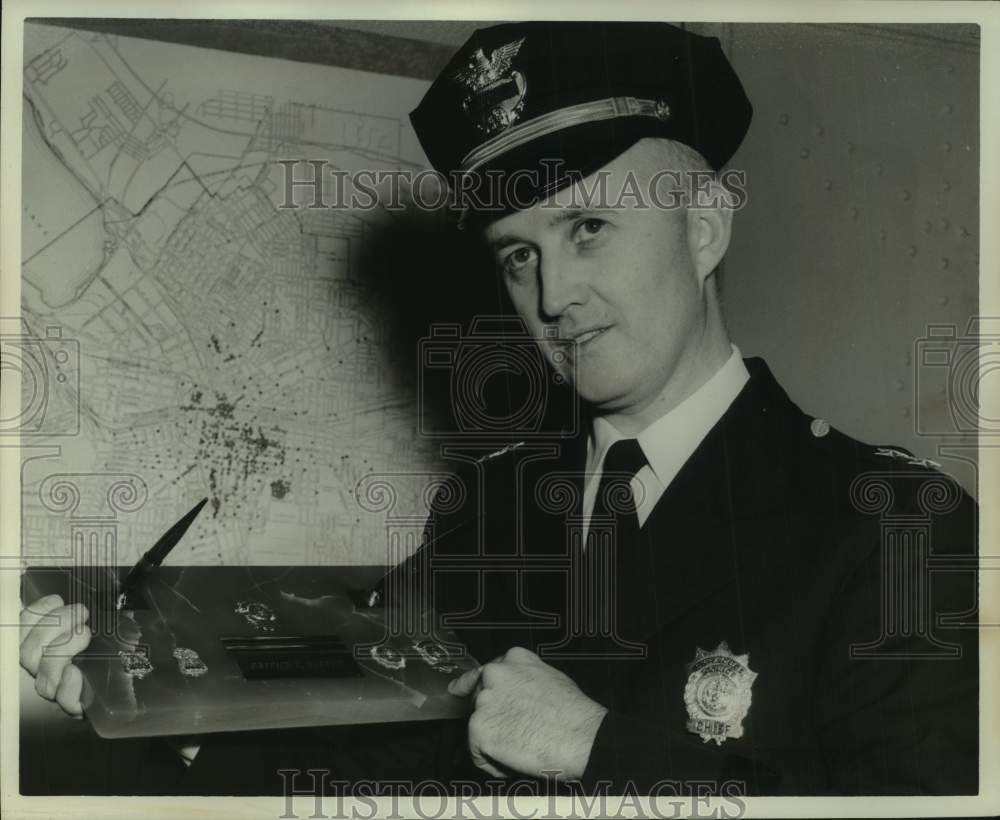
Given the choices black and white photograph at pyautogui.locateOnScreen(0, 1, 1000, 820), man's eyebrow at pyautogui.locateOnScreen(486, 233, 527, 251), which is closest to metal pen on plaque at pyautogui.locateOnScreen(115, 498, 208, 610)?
black and white photograph at pyautogui.locateOnScreen(0, 1, 1000, 820)

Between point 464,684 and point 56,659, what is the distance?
0.59 meters

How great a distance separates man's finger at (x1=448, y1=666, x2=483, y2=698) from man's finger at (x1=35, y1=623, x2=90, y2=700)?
532 millimetres

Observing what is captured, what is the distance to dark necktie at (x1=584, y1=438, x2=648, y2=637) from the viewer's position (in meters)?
1.55

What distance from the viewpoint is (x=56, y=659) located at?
1.58 metres

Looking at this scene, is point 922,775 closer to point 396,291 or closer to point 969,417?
point 969,417

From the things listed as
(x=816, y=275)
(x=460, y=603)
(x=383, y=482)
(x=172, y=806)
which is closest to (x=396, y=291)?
(x=383, y=482)

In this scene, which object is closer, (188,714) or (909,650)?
(188,714)

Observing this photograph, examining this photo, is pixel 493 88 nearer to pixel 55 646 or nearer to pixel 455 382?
pixel 455 382

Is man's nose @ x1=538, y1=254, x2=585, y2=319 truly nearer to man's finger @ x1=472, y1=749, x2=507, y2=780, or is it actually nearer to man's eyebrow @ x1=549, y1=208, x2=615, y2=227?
man's eyebrow @ x1=549, y1=208, x2=615, y2=227

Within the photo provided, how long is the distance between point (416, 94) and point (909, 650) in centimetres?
106

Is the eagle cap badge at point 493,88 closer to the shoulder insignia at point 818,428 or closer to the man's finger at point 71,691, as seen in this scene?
the shoulder insignia at point 818,428

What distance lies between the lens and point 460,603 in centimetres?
159

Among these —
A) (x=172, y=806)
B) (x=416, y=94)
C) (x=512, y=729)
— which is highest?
(x=416, y=94)

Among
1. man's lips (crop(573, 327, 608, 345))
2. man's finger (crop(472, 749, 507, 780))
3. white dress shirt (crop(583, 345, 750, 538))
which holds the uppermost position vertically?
man's lips (crop(573, 327, 608, 345))
